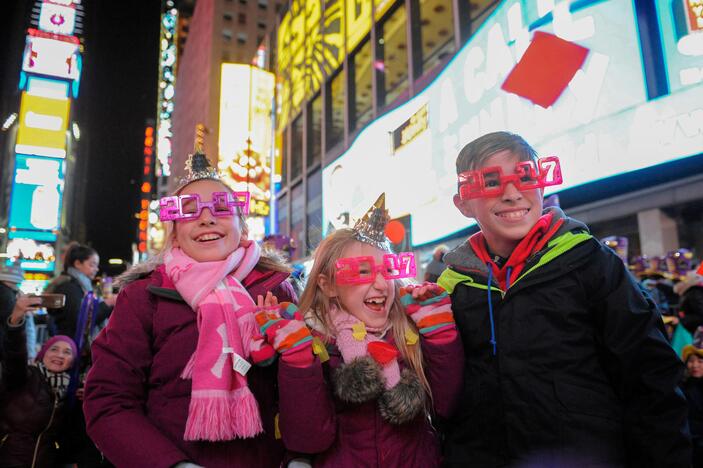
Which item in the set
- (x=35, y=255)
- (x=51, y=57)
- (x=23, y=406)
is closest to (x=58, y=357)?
(x=23, y=406)

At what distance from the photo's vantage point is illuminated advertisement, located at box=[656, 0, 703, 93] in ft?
17.9

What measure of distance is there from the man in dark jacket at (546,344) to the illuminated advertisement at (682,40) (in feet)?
15.2

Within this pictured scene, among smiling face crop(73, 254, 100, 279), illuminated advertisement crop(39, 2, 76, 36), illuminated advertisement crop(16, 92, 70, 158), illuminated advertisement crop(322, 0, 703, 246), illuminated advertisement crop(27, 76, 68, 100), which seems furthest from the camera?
illuminated advertisement crop(39, 2, 76, 36)

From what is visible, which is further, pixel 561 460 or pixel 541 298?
pixel 541 298

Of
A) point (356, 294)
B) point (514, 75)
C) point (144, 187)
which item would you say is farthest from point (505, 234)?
point (144, 187)

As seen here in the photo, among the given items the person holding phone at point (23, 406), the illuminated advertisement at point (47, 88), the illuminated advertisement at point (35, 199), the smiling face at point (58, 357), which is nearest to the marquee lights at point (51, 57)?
the illuminated advertisement at point (47, 88)

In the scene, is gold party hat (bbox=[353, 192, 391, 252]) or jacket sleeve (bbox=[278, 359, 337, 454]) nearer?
jacket sleeve (bbox=[278, 359, 337, 454])

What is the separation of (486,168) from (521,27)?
6525mm

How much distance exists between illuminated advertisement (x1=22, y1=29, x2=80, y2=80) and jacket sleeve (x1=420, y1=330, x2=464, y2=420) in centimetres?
2787

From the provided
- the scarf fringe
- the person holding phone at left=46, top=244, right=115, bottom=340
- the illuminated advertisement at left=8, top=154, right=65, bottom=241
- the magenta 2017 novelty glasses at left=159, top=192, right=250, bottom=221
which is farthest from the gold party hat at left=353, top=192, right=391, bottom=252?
the illuminated advertisement at left=8, top=154, right=65, bottom=241

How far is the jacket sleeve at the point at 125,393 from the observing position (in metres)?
1.76

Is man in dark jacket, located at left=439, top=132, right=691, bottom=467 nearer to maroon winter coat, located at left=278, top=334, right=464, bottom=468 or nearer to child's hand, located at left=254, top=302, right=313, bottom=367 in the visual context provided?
maroon winter coat, located at left=278, top=334, right=464, bottom=468

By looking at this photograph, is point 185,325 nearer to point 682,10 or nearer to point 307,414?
point 307,414

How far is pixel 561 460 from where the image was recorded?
1766 millimetres
